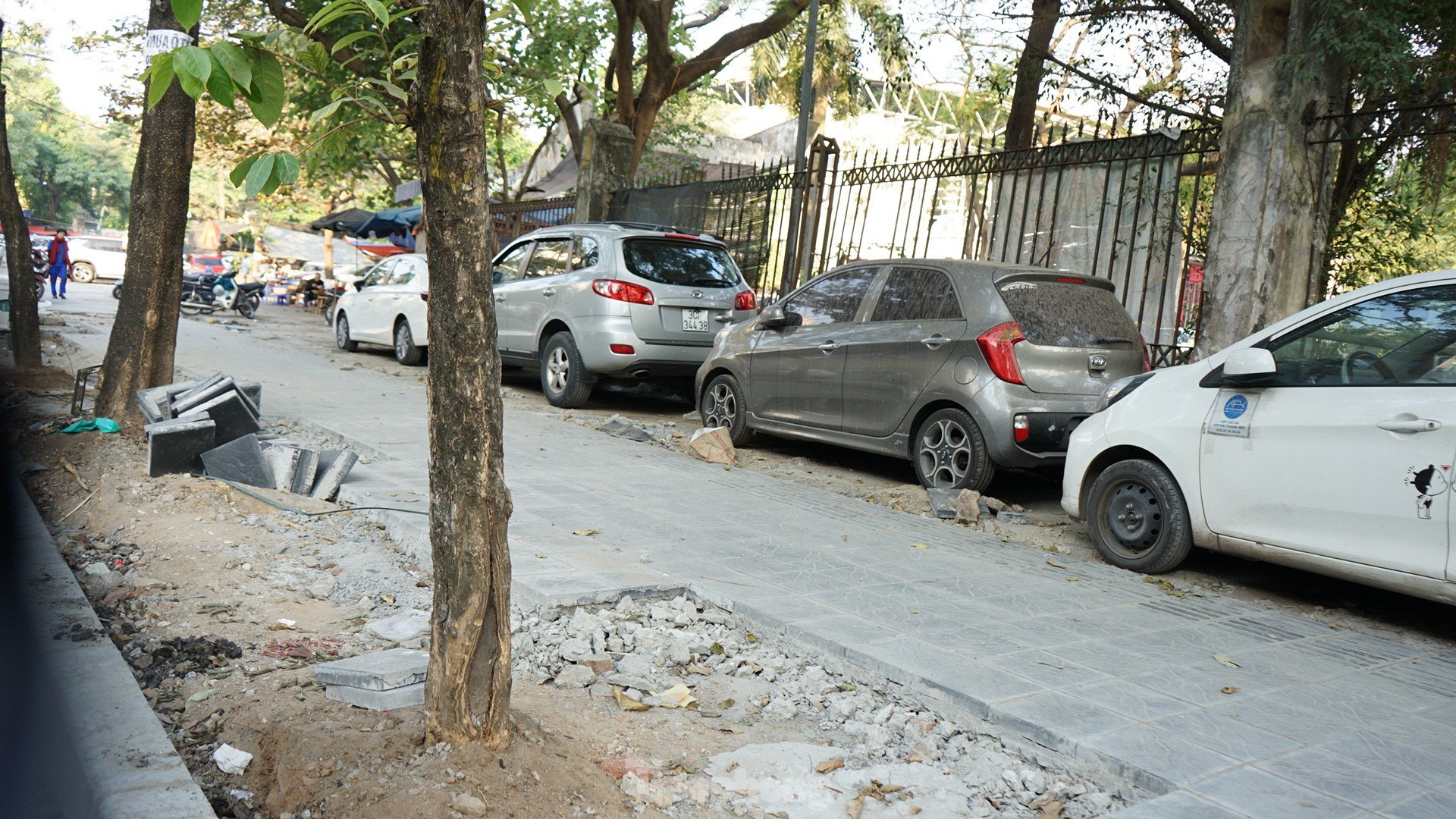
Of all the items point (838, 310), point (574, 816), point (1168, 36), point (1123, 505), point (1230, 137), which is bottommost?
point (574, 816)

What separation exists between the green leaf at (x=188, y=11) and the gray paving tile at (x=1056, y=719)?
2.93 m

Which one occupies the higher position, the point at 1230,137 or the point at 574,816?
the point at 1230,137

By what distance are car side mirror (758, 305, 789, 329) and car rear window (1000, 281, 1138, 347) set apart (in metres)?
2.09

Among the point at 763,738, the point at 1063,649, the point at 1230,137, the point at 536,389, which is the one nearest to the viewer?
the point at 763,738

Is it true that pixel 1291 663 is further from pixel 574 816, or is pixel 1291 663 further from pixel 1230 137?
pixel 1230 137

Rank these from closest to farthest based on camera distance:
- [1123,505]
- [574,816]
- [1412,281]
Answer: [574,816] < [1412,281] < [1123,505]

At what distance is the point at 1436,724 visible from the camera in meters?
3.90

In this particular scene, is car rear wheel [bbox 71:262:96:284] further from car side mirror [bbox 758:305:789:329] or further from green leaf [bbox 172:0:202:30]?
green leaf [bbox 172:0:202:30]

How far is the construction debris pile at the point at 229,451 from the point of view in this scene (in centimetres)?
642

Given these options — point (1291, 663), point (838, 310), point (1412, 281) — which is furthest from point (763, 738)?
point (838, 310)

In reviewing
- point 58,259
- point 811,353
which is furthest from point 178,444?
point 58,259

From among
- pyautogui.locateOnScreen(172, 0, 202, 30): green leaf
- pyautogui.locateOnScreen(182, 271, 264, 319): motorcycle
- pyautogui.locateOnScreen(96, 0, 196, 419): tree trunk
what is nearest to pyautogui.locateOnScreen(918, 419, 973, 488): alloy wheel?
pyautogui.locateOnScreen(96, 0, 196, 419): tree trunk

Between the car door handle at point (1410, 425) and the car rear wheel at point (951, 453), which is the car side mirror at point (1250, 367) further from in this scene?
the car rear wheel at point (951, 453)

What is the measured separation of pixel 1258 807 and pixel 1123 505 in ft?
10.6
